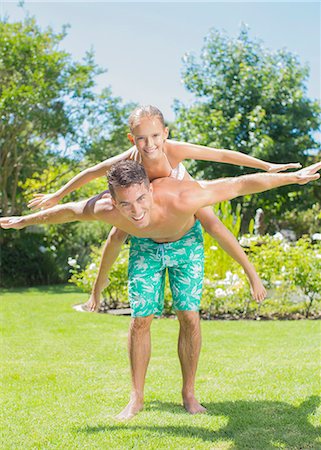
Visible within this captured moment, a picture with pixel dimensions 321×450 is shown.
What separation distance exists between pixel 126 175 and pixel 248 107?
13.4 metres

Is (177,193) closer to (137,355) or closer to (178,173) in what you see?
(178,173)

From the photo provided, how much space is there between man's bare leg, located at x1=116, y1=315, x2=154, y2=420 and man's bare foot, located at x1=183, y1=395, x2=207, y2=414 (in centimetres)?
35

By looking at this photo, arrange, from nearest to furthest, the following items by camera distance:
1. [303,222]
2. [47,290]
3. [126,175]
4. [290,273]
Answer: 1. [126,175]
2. [290,273]
3. [47,290]
4. [303,222]

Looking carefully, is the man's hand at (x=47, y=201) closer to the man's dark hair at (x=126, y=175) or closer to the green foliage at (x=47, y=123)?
the man's dark hair at (x=126, y=175)

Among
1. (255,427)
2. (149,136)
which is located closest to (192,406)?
(255,427)

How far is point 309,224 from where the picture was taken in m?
20.6

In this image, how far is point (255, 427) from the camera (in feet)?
12.1

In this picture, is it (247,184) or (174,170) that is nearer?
(247,184)

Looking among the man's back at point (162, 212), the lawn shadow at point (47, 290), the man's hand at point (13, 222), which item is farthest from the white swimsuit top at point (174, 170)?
the lawn shadow at point (47, 290)

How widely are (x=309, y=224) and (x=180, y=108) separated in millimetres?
6900

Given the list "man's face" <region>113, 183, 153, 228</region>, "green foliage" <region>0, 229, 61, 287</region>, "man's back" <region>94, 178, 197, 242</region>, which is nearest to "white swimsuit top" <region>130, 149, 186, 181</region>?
"man's back" <region>94, 178, 197, 242</region>

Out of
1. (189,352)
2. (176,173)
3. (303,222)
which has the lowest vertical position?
(189,352)

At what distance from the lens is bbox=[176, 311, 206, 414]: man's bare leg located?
155 inches

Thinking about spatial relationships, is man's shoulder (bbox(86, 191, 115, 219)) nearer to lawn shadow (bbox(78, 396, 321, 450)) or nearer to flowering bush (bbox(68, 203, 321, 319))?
lawn shadow (bbox(78, 396, 321, 450))
